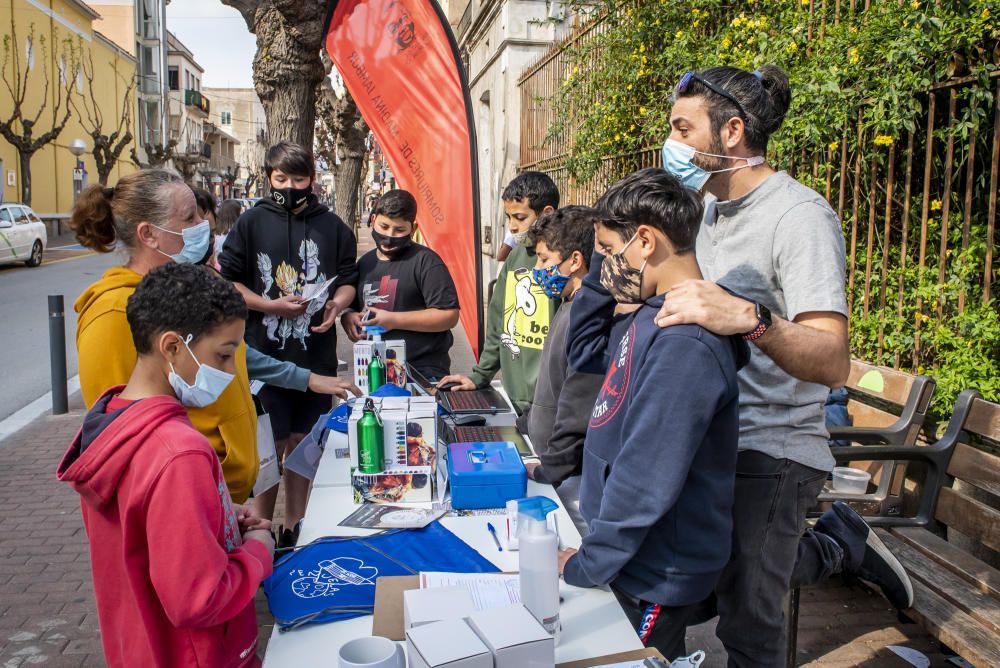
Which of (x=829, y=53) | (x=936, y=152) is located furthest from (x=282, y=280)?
(x=936, y=152)

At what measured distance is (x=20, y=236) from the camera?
2044 centimetres

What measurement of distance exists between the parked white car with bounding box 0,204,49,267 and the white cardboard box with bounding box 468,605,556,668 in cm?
2196

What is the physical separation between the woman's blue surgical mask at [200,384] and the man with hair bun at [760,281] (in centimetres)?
144

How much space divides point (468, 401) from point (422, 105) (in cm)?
294

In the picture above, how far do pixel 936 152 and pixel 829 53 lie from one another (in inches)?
30.0

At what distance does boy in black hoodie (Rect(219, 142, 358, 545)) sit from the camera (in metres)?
4.18

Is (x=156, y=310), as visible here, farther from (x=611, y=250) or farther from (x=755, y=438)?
(x=755, y=438)

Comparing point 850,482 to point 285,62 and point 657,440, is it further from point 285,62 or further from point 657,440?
point 285,62

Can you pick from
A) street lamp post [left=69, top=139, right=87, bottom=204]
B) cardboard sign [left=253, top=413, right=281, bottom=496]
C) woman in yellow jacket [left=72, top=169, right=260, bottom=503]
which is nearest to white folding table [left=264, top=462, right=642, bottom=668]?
woman in yellow jacket [left=72, top=169, right=260, bottom=503]

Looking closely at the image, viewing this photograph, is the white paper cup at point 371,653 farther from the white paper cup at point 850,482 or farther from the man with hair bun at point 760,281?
the white paper cup at point 850,482

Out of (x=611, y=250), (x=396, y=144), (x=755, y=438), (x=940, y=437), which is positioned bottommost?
(x=940, y=437)

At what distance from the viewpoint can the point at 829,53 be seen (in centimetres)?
420

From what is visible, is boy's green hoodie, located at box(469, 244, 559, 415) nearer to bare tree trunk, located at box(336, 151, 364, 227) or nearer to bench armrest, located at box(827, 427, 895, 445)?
bench armrest, located at box(827, 427, 895, 445)

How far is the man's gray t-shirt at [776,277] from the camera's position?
2.23 m
